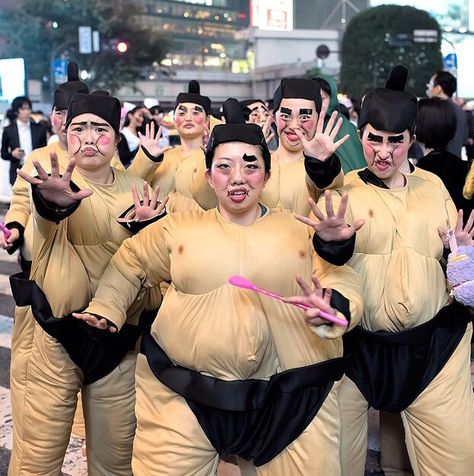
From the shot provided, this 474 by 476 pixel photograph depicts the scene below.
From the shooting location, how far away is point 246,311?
2.88 meters

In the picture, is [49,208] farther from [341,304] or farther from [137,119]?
[137,119]

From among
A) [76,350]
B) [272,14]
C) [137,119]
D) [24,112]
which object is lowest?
[76,350]

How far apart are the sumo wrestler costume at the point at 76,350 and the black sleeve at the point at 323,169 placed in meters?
0.87

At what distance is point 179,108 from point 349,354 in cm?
288

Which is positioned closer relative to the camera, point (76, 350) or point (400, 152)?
point (400, 152)

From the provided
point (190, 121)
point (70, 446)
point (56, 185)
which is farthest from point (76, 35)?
point (56, 185)

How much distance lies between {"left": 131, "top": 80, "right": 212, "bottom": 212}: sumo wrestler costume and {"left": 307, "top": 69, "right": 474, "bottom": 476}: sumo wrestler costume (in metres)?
1.77

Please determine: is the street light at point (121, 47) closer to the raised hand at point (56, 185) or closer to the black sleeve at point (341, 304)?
the raised hand at point (56, 185)

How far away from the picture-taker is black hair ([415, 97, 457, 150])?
4.38 m

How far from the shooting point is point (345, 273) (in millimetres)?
3016

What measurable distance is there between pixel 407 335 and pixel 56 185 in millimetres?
1539

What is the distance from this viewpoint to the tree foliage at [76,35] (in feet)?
137

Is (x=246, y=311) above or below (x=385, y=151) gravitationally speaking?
below

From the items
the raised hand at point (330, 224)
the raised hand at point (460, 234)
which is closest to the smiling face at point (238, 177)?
the raised hand at point (330, 224)
